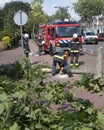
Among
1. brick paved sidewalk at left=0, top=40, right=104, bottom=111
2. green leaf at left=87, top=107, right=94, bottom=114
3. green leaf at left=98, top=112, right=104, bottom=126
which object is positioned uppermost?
green leaf at left=98, top=112, right=104, bottom=126

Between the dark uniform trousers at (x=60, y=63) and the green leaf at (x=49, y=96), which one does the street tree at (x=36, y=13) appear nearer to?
the dark uniform trousers at (x=60, y=63)

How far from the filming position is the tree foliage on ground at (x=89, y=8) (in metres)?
105

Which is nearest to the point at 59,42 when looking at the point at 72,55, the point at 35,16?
the point at 72,55

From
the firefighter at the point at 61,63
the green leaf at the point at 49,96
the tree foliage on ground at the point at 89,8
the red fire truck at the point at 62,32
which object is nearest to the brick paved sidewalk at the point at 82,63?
the green leaf at the point at 49,96

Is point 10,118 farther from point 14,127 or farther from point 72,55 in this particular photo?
point 72,55

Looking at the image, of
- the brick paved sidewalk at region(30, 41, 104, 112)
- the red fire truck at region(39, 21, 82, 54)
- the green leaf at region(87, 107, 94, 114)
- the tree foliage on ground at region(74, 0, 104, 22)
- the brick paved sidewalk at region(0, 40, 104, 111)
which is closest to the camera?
the green leaf at region(87, 107, 94, 114)

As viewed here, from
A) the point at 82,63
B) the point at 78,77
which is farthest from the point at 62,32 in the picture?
the point at 78,77

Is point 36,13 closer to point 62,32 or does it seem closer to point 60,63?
point 62,32

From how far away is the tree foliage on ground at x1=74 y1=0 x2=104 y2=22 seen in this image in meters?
105

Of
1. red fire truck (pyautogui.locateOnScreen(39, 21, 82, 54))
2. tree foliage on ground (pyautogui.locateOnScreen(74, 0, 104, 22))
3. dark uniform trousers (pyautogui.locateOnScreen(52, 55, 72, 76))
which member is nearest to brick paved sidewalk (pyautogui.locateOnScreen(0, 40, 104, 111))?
dark uniform trousers (pyautogui.locateOnScreen(52, 55, 72, 76))

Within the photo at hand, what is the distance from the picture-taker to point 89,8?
106250mm

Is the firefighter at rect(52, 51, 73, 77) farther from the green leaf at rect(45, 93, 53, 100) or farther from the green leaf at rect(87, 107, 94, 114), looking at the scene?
the green leaf at rect(87, 107, 94, 114)

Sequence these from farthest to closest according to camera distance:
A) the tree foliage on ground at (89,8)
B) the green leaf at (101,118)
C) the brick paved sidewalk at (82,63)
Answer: the tree foliage on ground at (89,8) → the brick paved sidewalk at (82,63) → the green leaf at (101,118)

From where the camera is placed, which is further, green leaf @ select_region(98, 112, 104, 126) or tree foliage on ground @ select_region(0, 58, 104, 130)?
tree foliage on ground @ select_region(0, 58, 104, 130)
